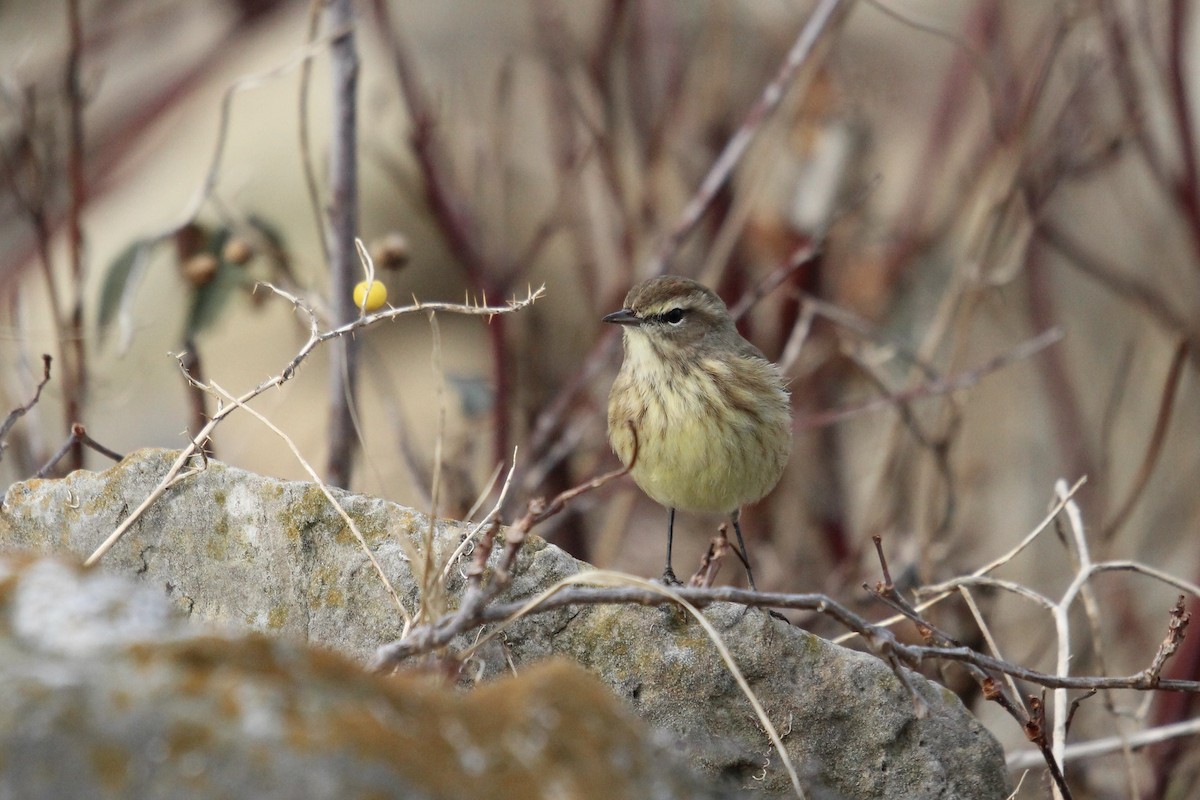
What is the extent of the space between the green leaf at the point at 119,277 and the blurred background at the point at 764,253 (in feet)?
1.76

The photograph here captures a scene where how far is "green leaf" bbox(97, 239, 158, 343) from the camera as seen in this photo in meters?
4.29

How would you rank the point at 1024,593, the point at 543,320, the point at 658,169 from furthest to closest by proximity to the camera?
the point at 543,320 < the point at 658,169 < the point at 1024,593

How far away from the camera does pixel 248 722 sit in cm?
147

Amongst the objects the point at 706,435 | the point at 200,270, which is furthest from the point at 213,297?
the point at 706,435

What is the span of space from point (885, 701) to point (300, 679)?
5.33ft

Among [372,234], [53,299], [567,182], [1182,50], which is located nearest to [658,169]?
[567,182]

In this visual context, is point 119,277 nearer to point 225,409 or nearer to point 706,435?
point 225,409

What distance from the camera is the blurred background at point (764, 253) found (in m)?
5.46

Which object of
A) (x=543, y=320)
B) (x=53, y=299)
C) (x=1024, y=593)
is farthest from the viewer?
(x=543, y=320)

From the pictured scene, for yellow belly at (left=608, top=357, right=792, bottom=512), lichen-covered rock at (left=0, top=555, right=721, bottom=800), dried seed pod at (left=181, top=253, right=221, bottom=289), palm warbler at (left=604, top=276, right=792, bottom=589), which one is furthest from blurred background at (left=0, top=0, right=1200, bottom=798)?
lichen-covered rock at (left=0, top=555, right=721, bottom=800)

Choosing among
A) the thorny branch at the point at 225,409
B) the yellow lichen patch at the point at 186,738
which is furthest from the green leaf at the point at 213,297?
the yellow lichen patch at the point at 186,738

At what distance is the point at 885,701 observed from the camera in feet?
9.11

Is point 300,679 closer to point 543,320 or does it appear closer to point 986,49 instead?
point 543,320

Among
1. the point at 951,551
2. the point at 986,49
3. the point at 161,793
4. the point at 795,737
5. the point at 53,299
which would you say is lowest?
the point at 951,551
